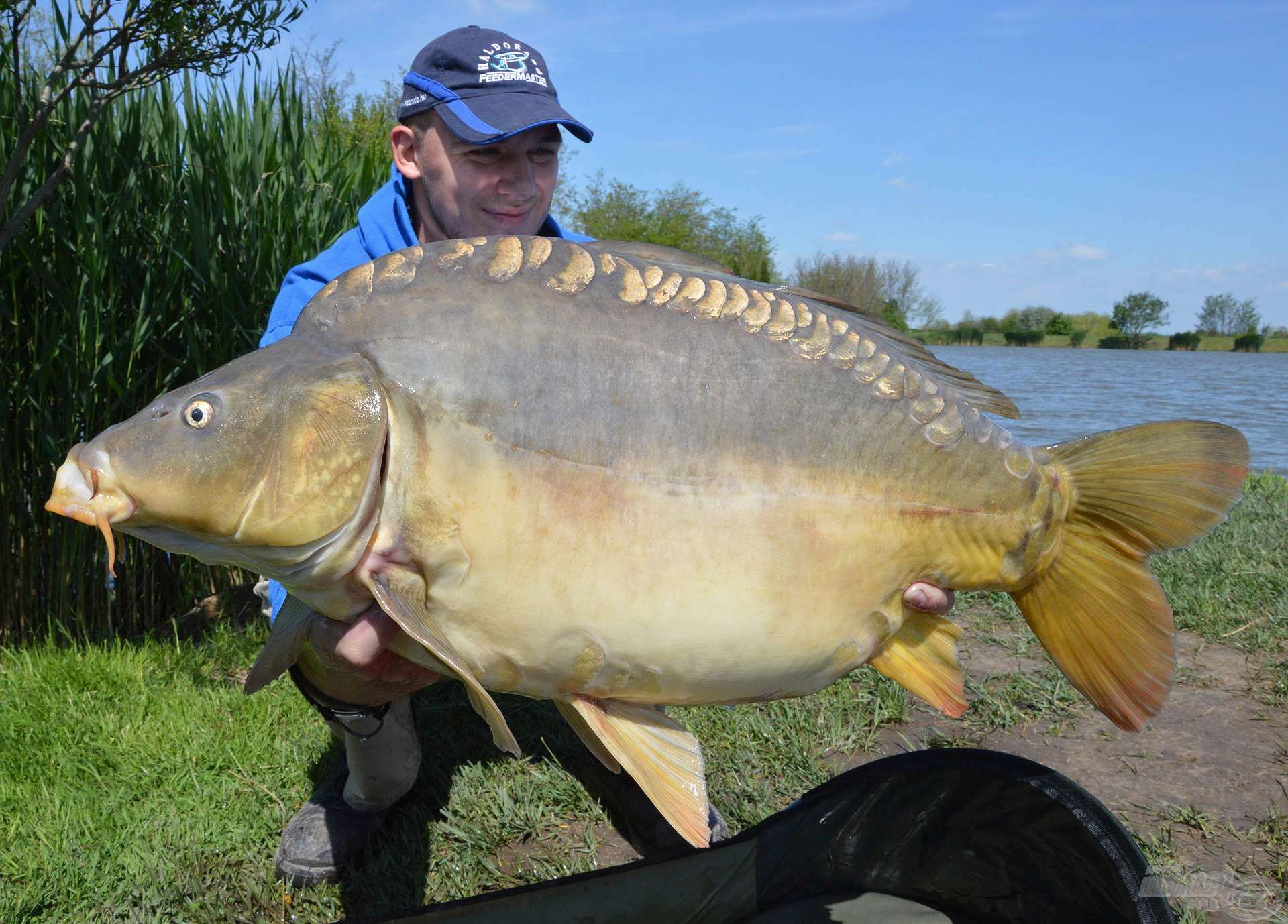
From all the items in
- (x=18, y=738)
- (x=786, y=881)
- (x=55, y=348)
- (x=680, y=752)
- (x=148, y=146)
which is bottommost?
(x=18, y=738)

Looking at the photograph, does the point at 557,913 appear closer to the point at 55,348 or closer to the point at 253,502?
the point at 253,502

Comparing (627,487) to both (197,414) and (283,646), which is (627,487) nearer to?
(197,414)

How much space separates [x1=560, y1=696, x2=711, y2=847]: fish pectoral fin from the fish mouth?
568 mm

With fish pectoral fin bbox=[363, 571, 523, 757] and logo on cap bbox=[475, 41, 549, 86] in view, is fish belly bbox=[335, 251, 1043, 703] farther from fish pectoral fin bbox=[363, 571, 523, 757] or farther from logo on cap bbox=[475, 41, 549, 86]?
logo on cap bbox=[475, 41, 549, 86]

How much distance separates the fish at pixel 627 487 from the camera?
3.67ft

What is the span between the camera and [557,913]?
166 centimetres

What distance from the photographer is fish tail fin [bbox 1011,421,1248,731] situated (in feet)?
4.39

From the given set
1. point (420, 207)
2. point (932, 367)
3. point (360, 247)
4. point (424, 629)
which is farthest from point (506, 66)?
point (424, 629)

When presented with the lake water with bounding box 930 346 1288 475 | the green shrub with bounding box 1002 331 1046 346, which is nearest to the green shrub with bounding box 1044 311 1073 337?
the green shrub with bounding box 1002 331 1046 346

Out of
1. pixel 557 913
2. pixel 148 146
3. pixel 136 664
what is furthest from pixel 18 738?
pixel 148 146

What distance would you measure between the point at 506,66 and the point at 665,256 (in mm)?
897

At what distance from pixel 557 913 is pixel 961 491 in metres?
0.98

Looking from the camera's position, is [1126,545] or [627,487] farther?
[1126,545]

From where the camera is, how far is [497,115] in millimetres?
1963
